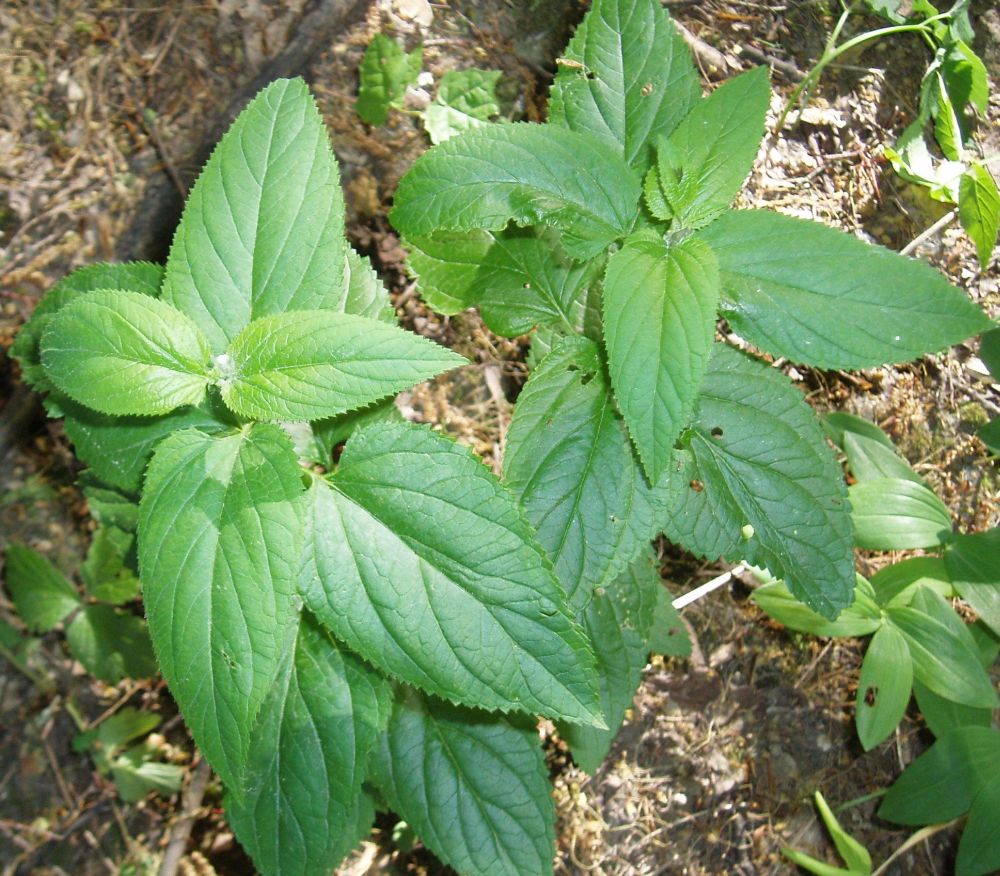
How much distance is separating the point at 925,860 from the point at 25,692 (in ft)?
12.0

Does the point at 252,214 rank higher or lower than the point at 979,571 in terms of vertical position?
higher

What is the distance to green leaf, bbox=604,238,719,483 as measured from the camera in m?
1.64

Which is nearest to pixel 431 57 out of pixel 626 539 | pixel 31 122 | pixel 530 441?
pixel 31 122

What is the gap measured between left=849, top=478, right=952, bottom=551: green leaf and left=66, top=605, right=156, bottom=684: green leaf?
8.98ft

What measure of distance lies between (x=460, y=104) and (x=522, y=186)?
5.30 ft

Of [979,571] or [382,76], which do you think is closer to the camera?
[979,571]

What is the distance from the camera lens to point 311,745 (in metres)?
2.15

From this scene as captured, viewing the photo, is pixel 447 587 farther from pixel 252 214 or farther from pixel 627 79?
pixel 627 79

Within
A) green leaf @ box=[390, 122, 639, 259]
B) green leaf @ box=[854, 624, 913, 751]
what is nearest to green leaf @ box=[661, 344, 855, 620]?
green leaf @ box=[390, 122, 639, 259]

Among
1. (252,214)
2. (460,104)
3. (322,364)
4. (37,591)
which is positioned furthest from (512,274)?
(37,591)

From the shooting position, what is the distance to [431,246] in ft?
7.80

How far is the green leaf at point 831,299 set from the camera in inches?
68.7

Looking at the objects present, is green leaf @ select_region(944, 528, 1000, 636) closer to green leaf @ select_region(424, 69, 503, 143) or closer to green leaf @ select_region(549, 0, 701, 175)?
green leaf @ select_region(549, 0, 701, 175)

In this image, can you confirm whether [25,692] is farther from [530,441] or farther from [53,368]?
[530,441]
